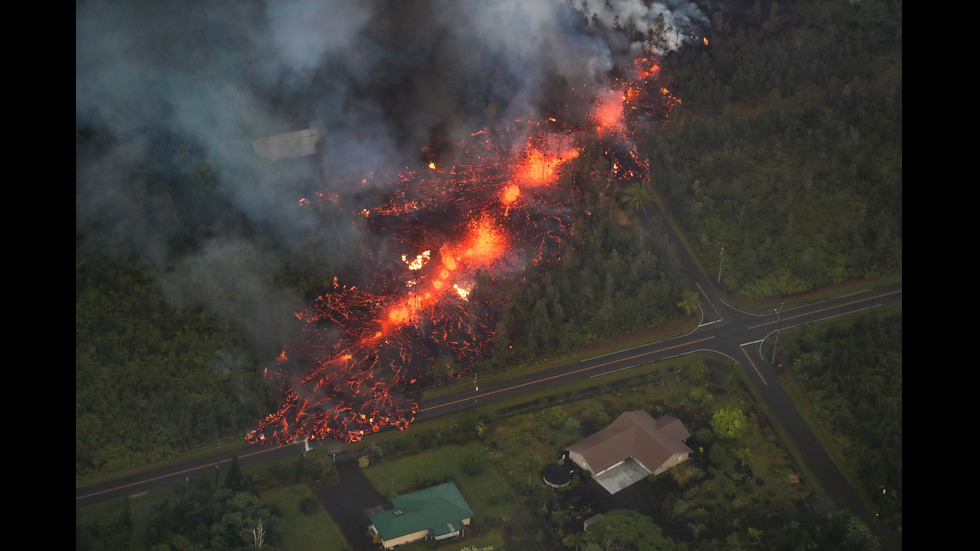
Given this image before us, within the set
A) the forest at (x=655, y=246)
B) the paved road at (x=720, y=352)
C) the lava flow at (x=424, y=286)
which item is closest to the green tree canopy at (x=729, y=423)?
the paved road at (x=720, y=352)

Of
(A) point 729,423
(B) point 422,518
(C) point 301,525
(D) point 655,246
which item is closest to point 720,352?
(A) point 729,423

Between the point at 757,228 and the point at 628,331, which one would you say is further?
the point at 757,228

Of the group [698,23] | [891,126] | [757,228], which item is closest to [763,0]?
[698,23]

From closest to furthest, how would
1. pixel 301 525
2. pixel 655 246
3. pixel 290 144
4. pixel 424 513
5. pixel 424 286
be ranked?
pixel 424 513, pixel 301 525, pixel 424 286, pixel 290 144, pixel 655 246

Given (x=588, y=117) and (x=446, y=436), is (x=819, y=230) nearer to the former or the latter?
(x=588, y=117)

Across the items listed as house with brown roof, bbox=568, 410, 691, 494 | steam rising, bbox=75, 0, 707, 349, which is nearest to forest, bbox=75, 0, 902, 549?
steam rising, bbox=75, 0, 707, 349

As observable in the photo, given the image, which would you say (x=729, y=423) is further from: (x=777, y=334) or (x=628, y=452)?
(x=777, y=334)

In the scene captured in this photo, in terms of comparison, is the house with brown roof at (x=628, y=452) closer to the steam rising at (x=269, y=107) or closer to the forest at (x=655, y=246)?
the forest at (x=655, y=246)
